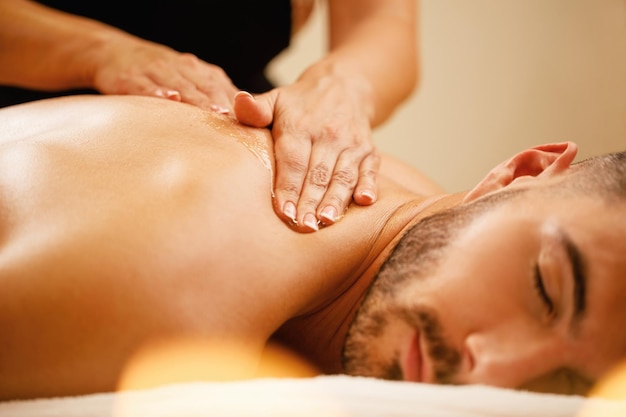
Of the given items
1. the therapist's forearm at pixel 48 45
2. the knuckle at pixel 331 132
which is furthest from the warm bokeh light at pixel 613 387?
the therapist's forearm at pixel 48 45

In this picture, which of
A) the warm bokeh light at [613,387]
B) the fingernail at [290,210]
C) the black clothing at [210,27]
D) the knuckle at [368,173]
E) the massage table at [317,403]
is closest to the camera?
the massage table at [317,403]

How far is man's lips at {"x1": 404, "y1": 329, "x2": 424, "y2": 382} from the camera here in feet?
2.39

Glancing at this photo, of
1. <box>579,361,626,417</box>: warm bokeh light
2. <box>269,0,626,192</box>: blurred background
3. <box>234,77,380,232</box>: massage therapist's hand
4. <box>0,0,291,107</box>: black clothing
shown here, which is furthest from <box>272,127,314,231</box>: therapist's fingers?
<box>269,0,626,192</box>: blurred background

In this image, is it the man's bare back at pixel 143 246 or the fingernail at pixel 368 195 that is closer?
the man's bare back at pixel 143 246

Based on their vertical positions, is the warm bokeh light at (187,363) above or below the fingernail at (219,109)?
below

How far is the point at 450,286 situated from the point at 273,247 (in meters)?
0.23

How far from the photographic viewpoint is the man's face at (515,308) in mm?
704

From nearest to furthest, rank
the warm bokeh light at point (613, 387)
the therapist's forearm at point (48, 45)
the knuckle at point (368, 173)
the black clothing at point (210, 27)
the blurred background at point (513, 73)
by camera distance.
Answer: the warm bokeh light at point (613, 387), the knuckle at point (368, 173), the therapist's forearm at point (48, 45), the black clothing at point (210, 27), the blurred background at point (513, 73)

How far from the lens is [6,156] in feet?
2.47

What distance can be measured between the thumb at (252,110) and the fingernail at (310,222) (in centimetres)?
20

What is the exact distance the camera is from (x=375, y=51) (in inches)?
52.4

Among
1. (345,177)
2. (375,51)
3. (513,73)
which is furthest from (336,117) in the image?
(513,73)

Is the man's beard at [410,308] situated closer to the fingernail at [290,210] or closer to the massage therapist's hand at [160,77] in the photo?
the fingernail at [290,210]

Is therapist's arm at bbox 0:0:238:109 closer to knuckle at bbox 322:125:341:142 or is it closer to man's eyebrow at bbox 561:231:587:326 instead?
knuckle at bbox 322:125:341:142
